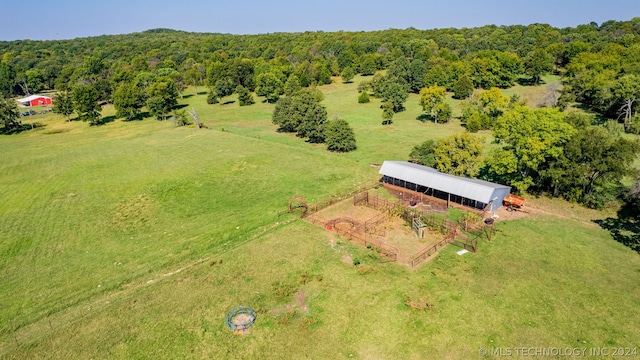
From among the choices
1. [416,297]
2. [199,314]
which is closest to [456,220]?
[416,297]

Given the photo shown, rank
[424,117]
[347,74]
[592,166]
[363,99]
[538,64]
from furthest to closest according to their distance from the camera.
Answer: [347,74] → [538,64] → [363,99] → [424,117] → [592,166]

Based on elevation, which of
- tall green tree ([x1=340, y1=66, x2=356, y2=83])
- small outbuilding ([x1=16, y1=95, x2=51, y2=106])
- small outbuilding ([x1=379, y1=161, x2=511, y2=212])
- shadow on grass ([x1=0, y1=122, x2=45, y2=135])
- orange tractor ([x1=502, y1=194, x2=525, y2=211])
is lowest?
orange tractor ([x1=502, y1=194, x2=525, y2=211])

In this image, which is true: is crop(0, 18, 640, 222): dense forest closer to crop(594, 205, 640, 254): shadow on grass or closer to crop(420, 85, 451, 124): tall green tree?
crop(420, 85, 451, 124): tall green tree

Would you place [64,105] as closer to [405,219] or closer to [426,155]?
[426,155]

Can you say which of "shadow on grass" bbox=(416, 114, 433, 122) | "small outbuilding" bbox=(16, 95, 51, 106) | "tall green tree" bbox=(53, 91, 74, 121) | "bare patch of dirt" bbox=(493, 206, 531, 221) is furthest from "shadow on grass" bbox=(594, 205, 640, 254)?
"small outbuilding" bbox=(16, 95, 51, 106)

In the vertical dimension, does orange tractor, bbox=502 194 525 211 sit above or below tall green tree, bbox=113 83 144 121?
below

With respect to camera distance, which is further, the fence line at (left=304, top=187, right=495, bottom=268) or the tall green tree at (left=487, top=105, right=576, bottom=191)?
the tall green tree at (left=487, top=105, right=576, bottom=191)

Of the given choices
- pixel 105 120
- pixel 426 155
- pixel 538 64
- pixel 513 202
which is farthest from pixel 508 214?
pixel 105 120
